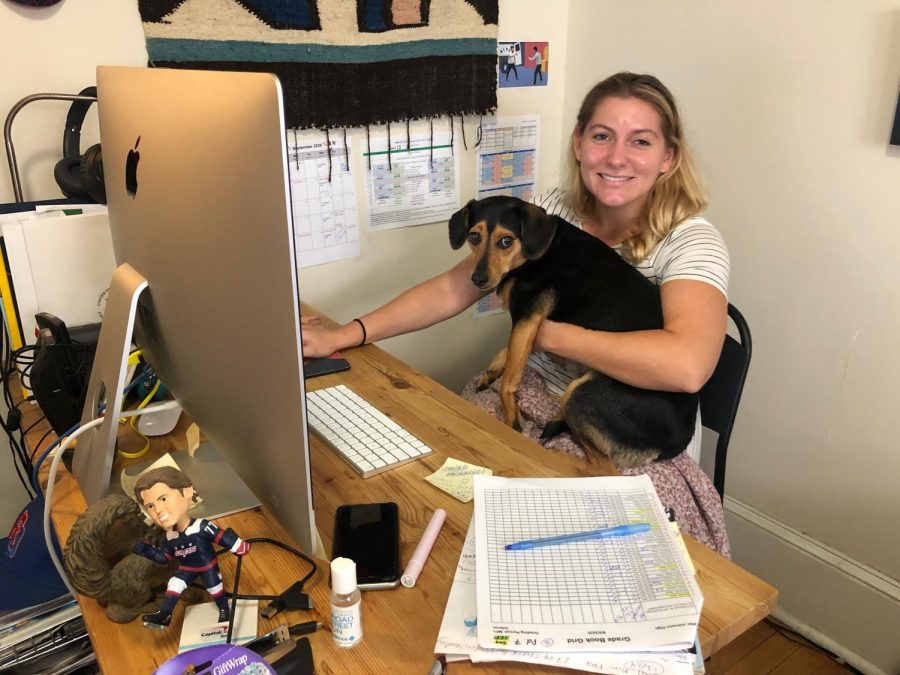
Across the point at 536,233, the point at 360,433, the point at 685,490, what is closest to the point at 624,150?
the point at 536,233

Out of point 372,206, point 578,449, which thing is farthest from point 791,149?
point 372,206

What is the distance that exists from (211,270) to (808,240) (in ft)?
5.23

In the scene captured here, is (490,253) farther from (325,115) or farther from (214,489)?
(214,489)

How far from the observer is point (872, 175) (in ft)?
5.21

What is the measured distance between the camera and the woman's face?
1.47m

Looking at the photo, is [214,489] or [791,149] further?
[791,149]

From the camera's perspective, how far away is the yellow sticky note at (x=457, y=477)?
97 centimetres

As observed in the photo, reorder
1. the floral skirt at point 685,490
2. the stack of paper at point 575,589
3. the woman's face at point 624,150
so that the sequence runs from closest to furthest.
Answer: the stack of paper at point 575,589 → the floral skirt at point 685,490 → the woman's face at point 624,150

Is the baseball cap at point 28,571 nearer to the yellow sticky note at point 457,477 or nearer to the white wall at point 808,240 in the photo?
the yellow sticky note at point 457,477

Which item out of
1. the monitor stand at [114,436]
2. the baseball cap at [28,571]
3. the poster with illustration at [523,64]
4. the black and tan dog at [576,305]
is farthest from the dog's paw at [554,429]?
the poster with illustration at [523,64]

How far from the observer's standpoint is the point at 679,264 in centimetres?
139


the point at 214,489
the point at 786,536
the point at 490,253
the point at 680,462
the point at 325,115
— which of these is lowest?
the point at 786,536

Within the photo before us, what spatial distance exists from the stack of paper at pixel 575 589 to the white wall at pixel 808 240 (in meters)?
1.11

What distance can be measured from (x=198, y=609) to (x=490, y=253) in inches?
40.3
